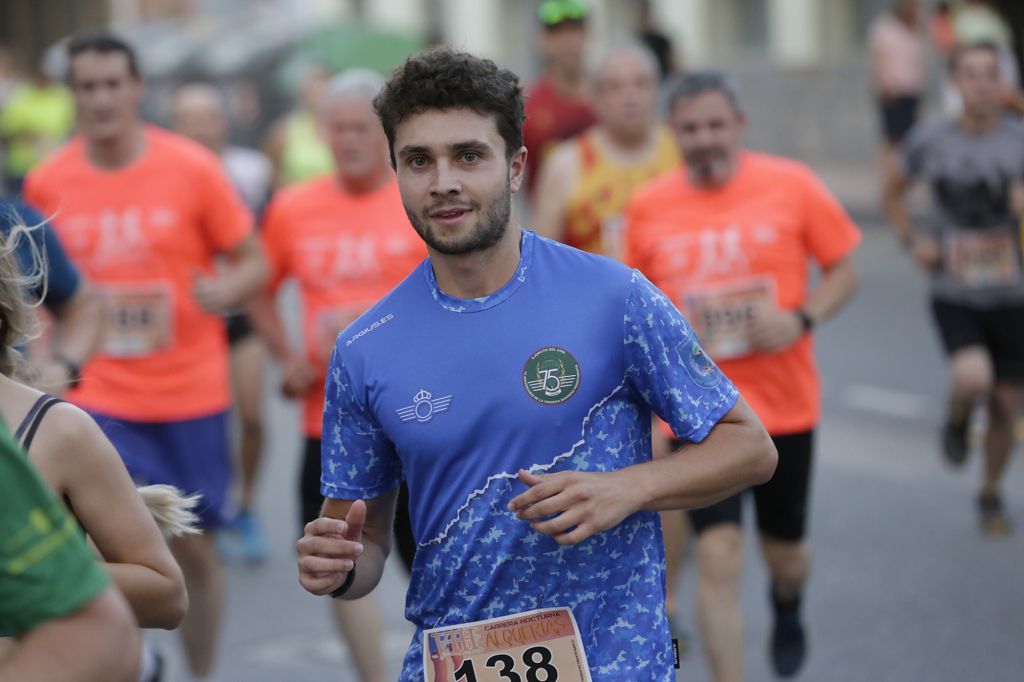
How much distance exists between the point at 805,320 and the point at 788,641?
1078 millimetres

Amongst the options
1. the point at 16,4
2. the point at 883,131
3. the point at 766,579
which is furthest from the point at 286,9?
the point at 766,579

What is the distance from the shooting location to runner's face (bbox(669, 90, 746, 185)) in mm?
5969

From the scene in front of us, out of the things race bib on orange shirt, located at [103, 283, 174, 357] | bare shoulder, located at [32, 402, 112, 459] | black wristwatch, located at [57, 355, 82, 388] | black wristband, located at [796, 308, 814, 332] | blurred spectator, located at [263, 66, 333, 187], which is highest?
bare shoulder, located at [32, 402, 112, 459]

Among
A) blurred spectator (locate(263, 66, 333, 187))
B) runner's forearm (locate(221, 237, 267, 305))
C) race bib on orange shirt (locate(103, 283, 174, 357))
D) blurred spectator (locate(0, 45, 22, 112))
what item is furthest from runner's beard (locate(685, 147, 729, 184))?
blurred spectator (locate(0, 45, 22, 112))

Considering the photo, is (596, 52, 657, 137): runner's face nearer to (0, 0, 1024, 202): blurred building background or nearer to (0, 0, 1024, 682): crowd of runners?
(0, 0, 1024, 682): crowd of runners

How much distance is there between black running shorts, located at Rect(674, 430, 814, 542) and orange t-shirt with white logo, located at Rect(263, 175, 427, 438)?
1.36 metres

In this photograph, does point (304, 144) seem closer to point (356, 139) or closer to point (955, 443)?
point (955, 443)

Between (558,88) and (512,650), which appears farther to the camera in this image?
(558,88)

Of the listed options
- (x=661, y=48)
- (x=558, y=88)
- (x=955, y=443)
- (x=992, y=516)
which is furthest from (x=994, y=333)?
(x=661, y=48)

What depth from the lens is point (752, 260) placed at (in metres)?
5.95

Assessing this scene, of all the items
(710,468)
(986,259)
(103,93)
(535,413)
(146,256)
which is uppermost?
(103,93)

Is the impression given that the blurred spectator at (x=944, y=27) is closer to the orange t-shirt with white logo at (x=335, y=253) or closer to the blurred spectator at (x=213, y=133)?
the blurred spectator at (x=213, y=133)

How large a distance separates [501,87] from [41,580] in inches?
61.8

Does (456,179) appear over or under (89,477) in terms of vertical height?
over
